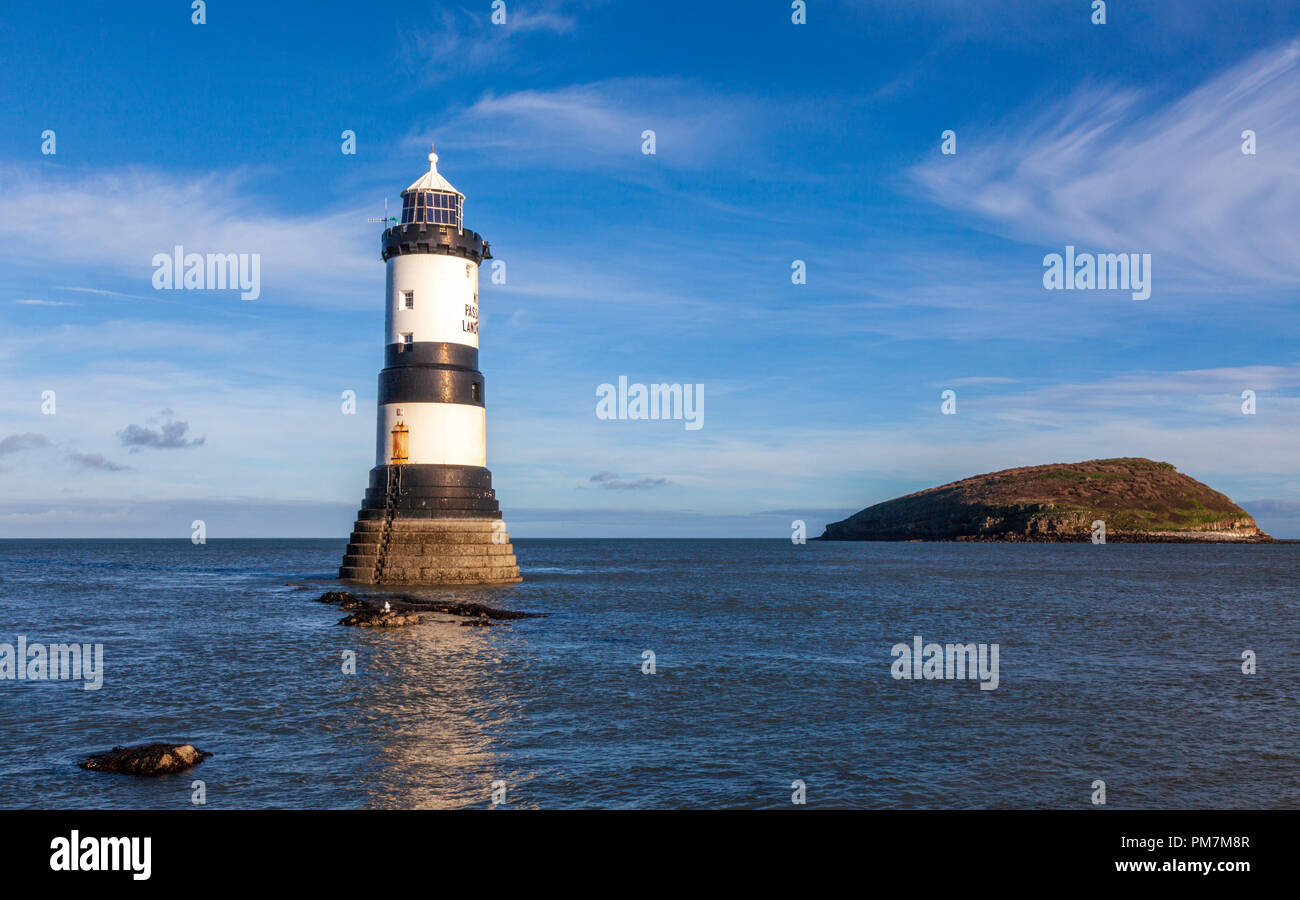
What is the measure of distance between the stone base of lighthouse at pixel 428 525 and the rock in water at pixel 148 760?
3039cm

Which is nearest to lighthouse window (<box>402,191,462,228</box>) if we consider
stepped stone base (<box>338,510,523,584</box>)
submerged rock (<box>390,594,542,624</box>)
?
stepped stone base (<box>338,510,523,584</box>)

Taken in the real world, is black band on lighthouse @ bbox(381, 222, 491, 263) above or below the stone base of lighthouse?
above

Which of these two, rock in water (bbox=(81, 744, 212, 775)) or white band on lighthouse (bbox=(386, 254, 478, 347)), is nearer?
Answer: rock in water (bbox=(81, 744, 212, 775))

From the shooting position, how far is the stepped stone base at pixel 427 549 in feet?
147

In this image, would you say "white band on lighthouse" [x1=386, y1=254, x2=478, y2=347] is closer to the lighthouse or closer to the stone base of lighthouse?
the lighthouse

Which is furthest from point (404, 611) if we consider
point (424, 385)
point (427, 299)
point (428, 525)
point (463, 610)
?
point (427, 299)

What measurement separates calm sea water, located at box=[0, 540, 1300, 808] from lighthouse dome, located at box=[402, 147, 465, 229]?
1982 cm

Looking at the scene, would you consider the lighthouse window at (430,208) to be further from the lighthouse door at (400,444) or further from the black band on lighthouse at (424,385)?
the lighthouse door at (400,444)

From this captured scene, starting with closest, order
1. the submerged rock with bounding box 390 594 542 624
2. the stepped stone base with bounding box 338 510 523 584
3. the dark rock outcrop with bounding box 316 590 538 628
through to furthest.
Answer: the dark rock outcrop with bounding box 316 590 538 628 < the submerged rock with bounding box 390 594 542 624 < the stepped stone base with bounding box 338 510 523 584

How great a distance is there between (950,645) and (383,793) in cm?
2296

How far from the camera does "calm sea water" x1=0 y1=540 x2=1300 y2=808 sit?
1312 cm
